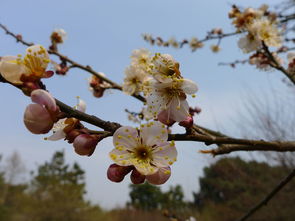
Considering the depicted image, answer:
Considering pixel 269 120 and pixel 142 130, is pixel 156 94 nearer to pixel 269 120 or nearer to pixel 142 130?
pixel 142 130

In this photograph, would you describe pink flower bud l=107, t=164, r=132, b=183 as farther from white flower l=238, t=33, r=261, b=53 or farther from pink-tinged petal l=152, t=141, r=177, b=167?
white flower l=238, t=33, r=261, b=53

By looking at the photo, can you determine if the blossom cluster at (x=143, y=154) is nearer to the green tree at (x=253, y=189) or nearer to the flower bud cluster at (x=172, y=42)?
the flower bud cluster at (x=172, y=42)

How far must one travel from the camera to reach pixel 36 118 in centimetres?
52

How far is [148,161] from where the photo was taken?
2.22 ft

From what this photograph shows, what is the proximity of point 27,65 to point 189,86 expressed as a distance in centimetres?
41

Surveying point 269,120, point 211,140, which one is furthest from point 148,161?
point 269,120

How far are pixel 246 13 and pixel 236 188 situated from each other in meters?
11.0

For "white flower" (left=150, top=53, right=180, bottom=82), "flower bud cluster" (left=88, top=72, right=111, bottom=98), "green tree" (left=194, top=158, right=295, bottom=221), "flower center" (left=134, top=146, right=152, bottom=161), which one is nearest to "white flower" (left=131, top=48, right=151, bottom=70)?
"flower bud cluster" (left=88, top=72, right=111, bottom=98)

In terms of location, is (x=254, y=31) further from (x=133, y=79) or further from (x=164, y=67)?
(x=164, y=67)

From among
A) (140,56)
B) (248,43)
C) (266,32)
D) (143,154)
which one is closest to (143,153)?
(143,154)

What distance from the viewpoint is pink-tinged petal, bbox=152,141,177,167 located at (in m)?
0.65

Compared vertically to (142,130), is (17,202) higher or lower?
higher

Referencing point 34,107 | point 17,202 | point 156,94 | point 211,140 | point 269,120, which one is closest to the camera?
point 34,107

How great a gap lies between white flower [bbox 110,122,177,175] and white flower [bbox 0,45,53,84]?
24cm
